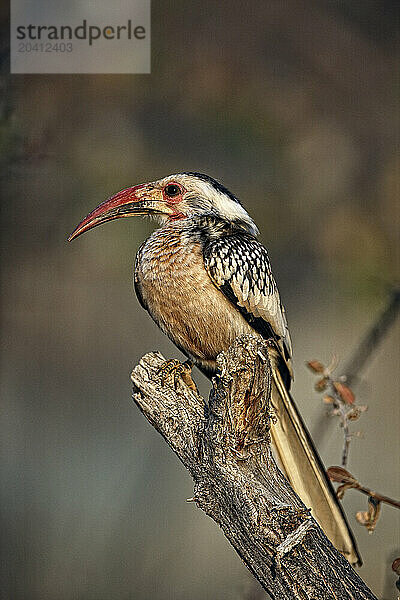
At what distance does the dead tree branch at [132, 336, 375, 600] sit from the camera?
0.90 m

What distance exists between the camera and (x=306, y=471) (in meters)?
1.29

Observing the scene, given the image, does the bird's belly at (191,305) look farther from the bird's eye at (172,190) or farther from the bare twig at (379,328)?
the bare twig at (379,328)

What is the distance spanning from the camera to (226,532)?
1002 millimetres

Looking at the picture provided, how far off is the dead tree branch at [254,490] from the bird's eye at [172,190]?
1.53ft

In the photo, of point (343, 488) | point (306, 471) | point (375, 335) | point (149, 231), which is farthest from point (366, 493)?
point (149, 231)

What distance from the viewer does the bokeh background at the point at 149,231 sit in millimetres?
2053

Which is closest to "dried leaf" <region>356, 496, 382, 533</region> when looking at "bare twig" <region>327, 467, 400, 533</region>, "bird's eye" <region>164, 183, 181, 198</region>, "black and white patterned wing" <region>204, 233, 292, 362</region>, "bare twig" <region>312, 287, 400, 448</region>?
"bare twig" <region>327, 467, 400, 533</region>

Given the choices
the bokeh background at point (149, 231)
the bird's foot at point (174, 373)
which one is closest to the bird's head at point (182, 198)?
the bird's foot at point (174, 373)

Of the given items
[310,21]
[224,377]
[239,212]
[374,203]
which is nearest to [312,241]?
[374,203]

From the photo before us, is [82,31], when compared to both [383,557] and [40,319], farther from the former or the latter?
[383,557]

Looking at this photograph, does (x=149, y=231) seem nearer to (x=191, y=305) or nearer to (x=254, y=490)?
(x=191, y=305)

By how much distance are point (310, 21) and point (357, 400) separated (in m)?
1.13

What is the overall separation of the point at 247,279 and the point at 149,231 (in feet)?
2.98

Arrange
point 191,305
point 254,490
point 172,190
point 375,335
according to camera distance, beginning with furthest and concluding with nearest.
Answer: point 375,335
point 172,190
point 191,305
point 254,490
